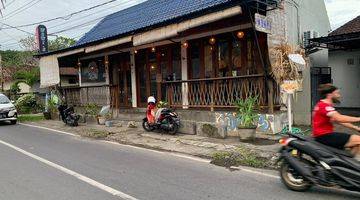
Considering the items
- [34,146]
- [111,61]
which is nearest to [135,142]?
[34,146]

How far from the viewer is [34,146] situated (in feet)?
38.7

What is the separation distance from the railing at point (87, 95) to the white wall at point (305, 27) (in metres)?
9.16

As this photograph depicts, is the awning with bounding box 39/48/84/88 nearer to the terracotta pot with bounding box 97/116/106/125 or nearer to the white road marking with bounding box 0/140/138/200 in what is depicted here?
the terracotta pot with bounding box 97/116/106/125

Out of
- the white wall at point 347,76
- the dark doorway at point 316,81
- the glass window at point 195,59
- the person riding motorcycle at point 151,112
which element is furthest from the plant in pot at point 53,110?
the white wall at point 347,76

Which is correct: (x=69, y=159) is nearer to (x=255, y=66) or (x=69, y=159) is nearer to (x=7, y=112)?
(x=255, y=66)

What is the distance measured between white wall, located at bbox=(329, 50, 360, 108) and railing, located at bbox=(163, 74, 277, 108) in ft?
33.3

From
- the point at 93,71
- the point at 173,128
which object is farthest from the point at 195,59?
the point at 93,71

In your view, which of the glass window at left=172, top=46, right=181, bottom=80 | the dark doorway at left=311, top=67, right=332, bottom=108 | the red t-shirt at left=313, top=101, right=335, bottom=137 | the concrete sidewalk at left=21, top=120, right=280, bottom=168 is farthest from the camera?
the glass window at left=172, top=46, right=181, bottom=80

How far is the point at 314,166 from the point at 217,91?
7.45 meters

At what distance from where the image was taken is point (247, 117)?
10.9m

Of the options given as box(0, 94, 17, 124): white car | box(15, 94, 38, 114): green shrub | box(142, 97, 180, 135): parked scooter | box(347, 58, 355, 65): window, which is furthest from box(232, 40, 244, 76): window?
box(15, 94, 38, 114): green shrub

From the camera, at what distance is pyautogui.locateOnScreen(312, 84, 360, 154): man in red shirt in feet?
18.7

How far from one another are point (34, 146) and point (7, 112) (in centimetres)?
966

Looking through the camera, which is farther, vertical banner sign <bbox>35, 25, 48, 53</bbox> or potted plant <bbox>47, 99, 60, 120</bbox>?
vertical banner sign <bbox>35, 25, 48, 53</bbox>
